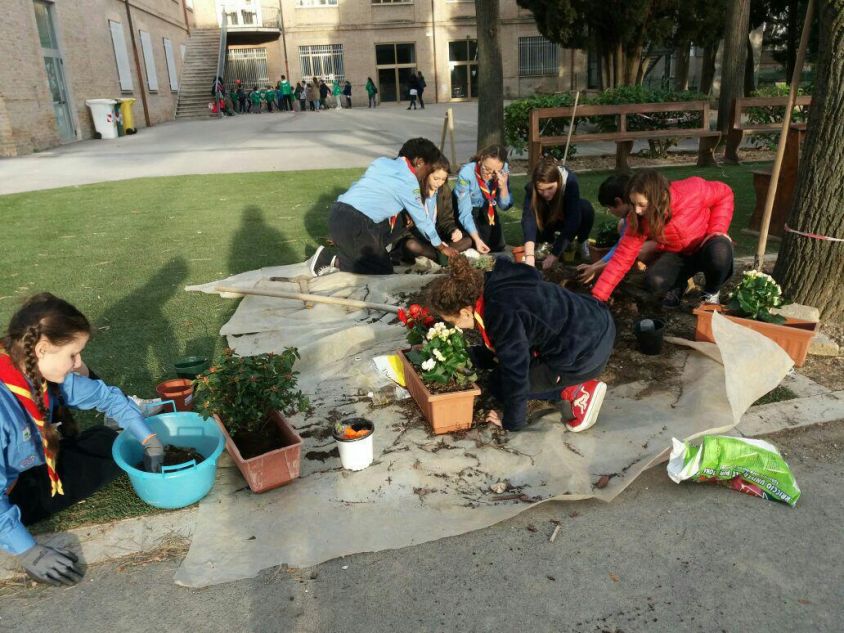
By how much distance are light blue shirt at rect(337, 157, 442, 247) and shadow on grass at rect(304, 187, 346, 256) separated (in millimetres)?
1345

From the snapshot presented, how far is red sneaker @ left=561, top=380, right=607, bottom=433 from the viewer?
308cm

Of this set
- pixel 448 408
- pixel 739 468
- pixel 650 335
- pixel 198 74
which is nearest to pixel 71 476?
pixel 448 408

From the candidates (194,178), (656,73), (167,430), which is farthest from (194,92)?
(167,430)

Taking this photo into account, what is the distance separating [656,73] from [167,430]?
38707mm

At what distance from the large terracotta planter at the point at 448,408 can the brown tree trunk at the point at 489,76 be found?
29.1 feet

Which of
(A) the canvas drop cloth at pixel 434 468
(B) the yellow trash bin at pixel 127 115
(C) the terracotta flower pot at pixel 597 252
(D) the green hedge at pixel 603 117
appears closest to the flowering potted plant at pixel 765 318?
(A) the canvas drop cloth at pixel 434 468

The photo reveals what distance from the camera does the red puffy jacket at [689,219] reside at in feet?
13.5

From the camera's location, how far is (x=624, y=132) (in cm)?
1062

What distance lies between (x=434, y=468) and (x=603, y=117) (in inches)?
395

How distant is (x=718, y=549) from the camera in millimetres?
2371

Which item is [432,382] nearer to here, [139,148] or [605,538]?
[605,538]

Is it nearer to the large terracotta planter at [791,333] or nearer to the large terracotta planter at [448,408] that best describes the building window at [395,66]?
the large terracotta planter at [791,333]

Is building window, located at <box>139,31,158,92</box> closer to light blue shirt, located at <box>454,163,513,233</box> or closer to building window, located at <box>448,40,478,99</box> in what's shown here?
building window, located at <box>448,40,478,99</box>

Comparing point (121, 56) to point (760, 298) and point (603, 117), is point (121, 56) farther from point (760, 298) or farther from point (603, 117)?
point (760, 298)
